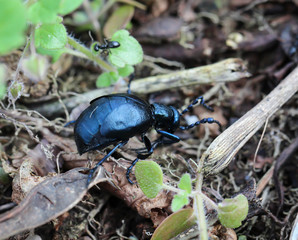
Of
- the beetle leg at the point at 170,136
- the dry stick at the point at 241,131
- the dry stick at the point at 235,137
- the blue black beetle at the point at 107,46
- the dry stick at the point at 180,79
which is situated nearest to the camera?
the dry stick at the point at 235,137

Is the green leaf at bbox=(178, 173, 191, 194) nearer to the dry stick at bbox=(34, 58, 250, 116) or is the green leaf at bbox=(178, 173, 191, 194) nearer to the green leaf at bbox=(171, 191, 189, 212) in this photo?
the green leaf at bbox=(171, 191, 189, 212)

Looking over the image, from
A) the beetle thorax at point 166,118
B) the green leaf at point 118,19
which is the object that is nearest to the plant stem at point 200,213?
the beetle thorax at point 166,118

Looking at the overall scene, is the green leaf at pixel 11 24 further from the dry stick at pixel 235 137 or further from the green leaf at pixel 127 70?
the green leaf at pixel 127 70

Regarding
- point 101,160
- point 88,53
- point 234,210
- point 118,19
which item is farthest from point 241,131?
point 118,19

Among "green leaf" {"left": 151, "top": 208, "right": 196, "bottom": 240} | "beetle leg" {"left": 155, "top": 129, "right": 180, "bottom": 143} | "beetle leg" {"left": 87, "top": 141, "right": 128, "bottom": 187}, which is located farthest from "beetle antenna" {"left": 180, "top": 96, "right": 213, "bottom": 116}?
"green leaf" {"left": 151, "top": 208, "right": 196, "bottom": 240}

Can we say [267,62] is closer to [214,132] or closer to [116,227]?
[214,132]

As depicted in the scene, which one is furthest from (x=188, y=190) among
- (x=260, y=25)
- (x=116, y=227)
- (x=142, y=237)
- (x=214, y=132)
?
(x=260, y=25)
